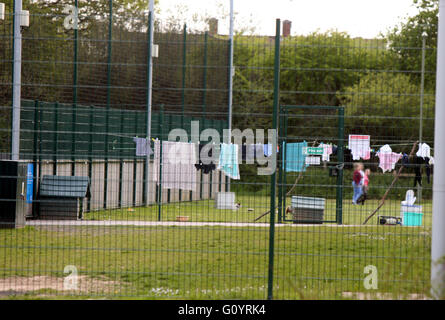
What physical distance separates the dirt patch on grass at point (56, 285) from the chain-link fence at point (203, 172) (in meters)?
0.03

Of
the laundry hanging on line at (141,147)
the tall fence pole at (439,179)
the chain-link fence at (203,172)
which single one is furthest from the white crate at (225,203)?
the laundry hanging on line at (141,147)

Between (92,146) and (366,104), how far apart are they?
414 inches

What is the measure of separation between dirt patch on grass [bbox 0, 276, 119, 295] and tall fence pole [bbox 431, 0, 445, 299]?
3578mm

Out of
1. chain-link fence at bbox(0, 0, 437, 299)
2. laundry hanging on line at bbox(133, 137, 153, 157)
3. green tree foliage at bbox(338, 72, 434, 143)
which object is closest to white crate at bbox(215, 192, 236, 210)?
chain-link fence at bbox(0, 0, 437, 299)

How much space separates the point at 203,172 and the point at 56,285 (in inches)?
409

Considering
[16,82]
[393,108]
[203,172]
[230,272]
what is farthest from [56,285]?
[203,172]

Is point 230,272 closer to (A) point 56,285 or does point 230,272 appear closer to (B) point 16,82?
(A) point 56,285

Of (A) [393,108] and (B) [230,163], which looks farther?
(B) [230,163]

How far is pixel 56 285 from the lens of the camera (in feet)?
25.0

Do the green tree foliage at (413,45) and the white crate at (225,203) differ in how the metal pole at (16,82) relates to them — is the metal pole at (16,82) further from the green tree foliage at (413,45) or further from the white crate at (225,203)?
the green tree foliage at (413,45)

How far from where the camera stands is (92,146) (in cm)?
1711

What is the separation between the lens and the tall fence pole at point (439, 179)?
638 cm

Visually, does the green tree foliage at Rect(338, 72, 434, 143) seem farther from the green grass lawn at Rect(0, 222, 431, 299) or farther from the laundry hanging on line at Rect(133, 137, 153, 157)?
the laundry hanging on line at Rect(133, 137, 153, 157)
